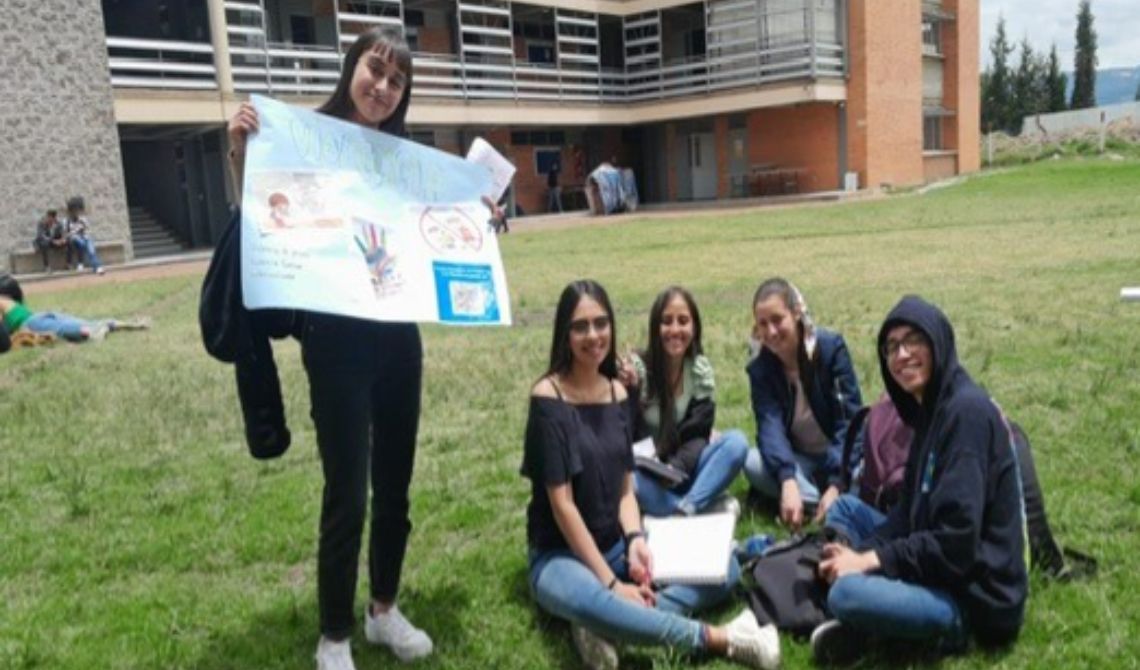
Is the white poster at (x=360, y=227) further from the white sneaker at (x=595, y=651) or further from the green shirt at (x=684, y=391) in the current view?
the green shirt at (x=684, y=391)

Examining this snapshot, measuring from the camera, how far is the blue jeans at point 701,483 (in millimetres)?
4367

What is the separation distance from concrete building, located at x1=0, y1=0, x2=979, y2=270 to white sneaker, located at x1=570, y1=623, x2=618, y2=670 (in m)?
22.1

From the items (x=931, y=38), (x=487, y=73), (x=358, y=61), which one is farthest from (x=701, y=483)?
(x=931, y=38)

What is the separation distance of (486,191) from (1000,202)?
863 inches

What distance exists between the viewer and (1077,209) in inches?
763

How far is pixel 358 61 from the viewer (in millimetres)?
3141

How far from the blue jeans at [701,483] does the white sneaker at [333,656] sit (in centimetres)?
148

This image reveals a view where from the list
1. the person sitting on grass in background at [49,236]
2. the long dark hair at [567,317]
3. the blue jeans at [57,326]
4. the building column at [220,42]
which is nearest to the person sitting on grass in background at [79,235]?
the person sitting on grass in background at [49,236]

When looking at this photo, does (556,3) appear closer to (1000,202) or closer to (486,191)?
(1000,202)

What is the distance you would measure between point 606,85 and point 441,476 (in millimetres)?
31715

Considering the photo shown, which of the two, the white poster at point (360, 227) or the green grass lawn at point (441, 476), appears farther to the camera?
the green grass lawn at point (441, 476)

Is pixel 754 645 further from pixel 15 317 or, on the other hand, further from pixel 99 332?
pixel 15 317

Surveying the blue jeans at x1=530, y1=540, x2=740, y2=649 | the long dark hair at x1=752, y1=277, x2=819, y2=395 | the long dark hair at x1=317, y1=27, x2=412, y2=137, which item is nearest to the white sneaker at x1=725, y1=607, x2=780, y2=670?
the blue jeans at x1=530, y1=540, x2=740, y2=649

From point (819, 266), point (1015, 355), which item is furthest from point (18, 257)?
point (1015, 355)
